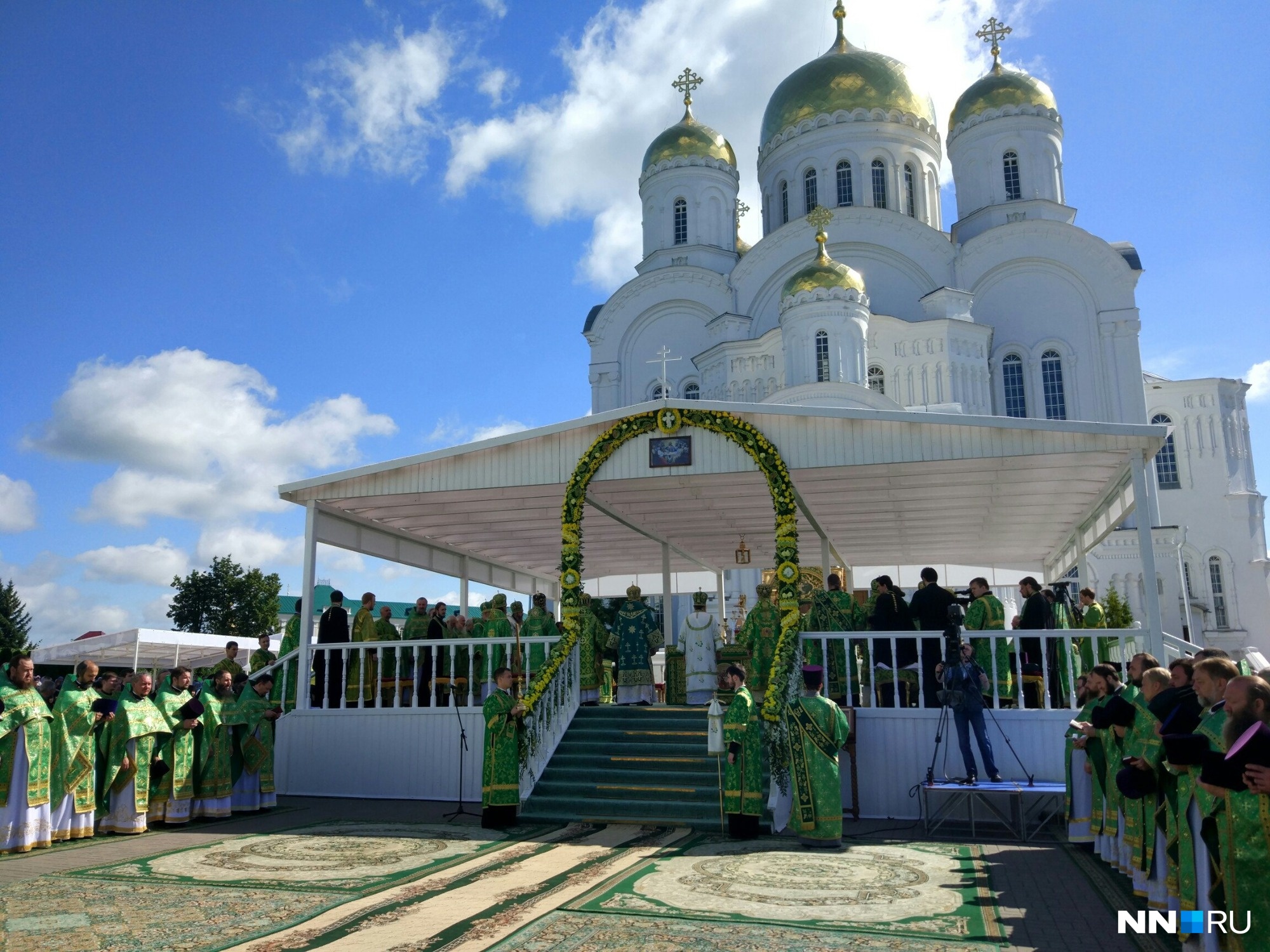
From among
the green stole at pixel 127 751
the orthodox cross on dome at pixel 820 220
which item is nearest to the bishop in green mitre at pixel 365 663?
the green stole at pixel 127 751

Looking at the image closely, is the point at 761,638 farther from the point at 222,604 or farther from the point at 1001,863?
the point at 222,604

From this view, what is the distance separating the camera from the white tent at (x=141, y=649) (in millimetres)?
23391

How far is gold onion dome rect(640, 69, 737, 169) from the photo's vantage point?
3731 cm

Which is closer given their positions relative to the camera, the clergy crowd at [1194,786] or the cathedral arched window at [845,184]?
the clergy crowd at [1194,786]

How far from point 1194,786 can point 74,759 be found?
30.0 ft

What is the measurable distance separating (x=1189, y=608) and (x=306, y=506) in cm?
3131

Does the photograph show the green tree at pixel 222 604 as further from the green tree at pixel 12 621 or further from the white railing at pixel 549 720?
the white railing at pixel 549 720

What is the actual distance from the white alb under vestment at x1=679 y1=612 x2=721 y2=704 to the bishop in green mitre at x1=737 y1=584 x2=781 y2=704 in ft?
2.83

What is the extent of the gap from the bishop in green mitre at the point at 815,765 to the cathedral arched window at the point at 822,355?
20826 mm

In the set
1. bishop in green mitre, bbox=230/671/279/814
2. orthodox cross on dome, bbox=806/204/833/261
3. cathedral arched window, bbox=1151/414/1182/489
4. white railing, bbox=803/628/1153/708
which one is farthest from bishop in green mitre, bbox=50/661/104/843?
cathedral arched window, bbox=1151/414/1182/489

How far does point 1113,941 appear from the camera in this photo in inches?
222

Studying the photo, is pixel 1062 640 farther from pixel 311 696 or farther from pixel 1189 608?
pixel 1189 608

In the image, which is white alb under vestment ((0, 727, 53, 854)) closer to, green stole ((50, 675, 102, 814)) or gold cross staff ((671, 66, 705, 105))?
green stole ((50, 675, 102, 814))

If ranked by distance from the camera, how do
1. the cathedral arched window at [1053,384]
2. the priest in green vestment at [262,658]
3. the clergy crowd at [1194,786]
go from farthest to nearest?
1. the cathedral arched window at [1053,384]
2. the priest in green vestment at [262,658]
3. the clergy crowd at [1194,786]
